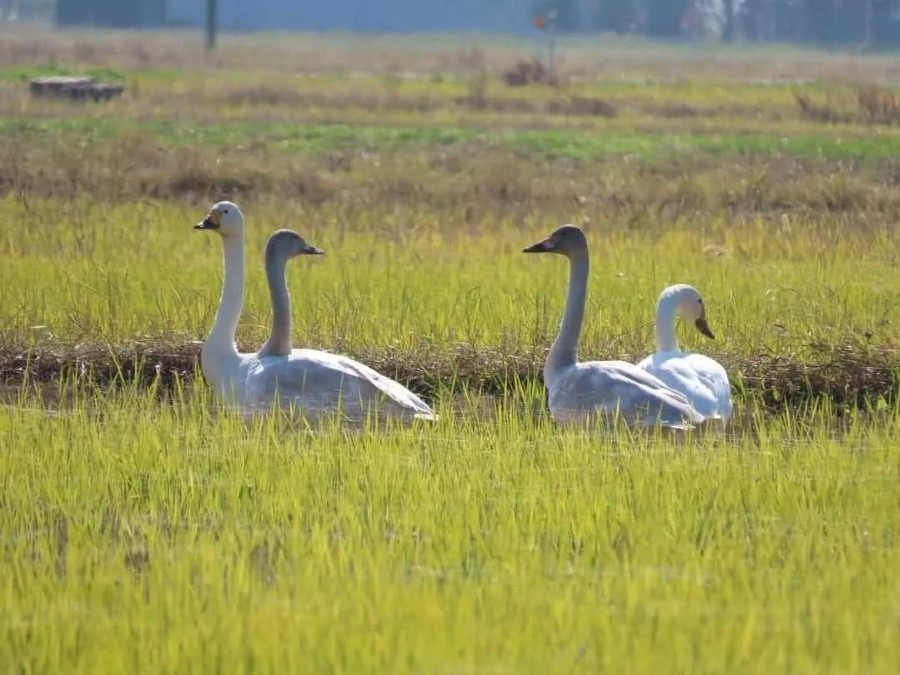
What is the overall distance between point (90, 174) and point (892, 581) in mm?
12782

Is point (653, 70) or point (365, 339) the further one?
point (653, 70)

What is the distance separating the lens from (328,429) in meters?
7.25

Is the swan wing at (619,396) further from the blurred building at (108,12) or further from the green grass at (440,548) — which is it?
the blurred building at (108,12)

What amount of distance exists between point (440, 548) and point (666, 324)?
3545 mm

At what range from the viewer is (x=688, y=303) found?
28.8ft

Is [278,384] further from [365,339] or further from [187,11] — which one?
[187,11]

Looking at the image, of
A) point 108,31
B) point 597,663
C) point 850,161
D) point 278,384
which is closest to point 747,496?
point 597,663

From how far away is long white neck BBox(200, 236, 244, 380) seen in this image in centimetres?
802

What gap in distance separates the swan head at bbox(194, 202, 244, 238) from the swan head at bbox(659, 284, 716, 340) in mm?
1992

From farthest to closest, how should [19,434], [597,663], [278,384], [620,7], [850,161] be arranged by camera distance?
[620,7] → [850,161] → [278,384] → [19,434] → [597,663]

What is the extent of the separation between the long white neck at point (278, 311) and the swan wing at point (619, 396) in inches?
47.2

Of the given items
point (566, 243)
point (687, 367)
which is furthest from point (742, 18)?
point (687, 367)

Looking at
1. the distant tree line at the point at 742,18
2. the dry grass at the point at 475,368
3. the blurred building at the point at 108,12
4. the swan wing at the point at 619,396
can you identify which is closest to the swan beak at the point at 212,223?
the dry grass at the point at 475,368

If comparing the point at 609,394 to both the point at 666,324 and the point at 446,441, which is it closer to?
the point at 446,441
